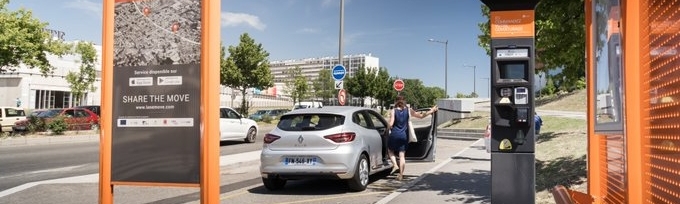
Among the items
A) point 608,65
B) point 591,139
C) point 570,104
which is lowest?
point 591,139

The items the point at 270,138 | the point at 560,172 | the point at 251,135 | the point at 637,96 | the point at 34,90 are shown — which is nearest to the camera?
the point at 637,96

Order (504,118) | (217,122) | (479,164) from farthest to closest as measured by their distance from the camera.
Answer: (479,164), (504,118), (217,122)

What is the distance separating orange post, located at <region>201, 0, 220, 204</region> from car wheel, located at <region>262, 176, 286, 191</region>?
4579 mm

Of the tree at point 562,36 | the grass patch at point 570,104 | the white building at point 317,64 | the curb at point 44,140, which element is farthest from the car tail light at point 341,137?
the white building at point 317,64

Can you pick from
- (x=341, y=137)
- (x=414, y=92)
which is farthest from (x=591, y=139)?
(x=414, y=92)

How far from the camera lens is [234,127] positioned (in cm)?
1867

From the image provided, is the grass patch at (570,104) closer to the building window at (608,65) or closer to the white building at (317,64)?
the building window at (608,65)

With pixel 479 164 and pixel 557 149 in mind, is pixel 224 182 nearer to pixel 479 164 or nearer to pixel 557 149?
pixel 479 164

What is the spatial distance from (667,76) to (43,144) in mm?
20842

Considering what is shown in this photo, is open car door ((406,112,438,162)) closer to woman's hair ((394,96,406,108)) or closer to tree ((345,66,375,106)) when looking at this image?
woman's hair ((394,96,406,108))

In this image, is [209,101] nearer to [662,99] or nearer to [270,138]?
[662,99]

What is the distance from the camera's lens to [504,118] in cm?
527

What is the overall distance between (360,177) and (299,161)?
1043mm

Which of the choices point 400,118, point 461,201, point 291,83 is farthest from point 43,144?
point 291,83
